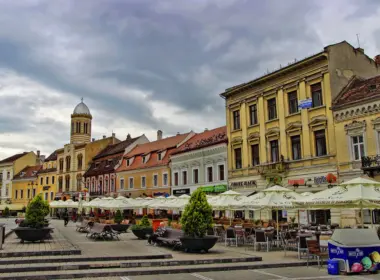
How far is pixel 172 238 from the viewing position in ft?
56.8

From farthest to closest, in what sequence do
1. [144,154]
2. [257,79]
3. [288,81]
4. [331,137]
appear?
[144,154], [257,79], [288,81], [331,137]

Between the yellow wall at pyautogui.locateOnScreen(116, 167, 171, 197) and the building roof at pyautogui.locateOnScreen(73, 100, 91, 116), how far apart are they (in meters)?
25.0

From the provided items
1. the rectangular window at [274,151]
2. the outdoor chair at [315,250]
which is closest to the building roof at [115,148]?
the rectangular window at [274,151]

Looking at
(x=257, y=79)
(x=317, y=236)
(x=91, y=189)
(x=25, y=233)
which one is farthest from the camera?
(x=91, y=189)

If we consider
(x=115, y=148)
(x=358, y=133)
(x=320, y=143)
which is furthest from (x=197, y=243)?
(x=115, y=148)

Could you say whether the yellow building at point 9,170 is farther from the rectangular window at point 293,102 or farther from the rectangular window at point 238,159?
the rectangular window at point 293,102

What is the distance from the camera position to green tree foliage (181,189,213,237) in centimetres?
1563

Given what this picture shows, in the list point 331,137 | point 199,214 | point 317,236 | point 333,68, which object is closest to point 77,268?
point 199,214

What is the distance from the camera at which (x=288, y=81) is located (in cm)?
2933

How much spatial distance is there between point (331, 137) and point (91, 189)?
46.0 m

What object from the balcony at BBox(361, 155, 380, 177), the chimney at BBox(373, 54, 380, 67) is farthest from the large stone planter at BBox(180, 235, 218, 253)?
the chimney at BBox(373, 54, 380, 67)

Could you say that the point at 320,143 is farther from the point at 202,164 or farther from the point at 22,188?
the point at 22,188

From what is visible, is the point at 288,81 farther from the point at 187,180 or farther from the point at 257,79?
the point at 187,180

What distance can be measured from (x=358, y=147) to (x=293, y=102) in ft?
20.9
